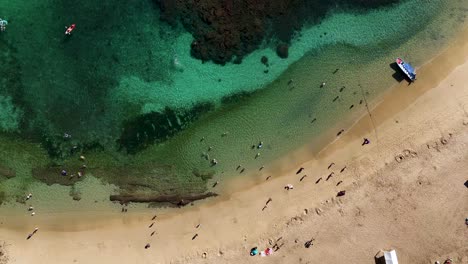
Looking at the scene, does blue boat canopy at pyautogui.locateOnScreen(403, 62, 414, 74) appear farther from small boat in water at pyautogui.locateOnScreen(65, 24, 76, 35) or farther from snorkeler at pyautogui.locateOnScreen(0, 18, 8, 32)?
snorkeler at pyautogui.locateOnScreen(0, 18, 8, 32)

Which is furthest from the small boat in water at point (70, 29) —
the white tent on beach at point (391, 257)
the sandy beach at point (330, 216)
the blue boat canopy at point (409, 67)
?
the white tent on beach at point (391, 257)

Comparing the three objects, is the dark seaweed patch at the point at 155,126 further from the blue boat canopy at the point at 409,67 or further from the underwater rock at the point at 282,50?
the blue boat canopy at the point at 409,67

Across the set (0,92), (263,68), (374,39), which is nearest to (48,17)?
(0,92)

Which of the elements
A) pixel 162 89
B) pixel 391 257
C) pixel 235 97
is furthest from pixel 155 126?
pixel 391 257

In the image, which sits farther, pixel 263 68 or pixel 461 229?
pixel 263 68

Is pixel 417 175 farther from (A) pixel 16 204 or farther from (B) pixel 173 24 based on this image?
(A) pixel 16 204
